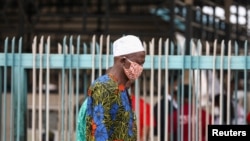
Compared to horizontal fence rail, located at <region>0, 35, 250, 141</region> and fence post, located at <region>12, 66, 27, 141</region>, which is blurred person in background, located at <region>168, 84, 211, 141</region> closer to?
horizontal fence rail, located at <region>0, 35, 250, 141</region>

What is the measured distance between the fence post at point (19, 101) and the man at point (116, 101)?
1806 mm

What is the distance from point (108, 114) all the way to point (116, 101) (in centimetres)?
10

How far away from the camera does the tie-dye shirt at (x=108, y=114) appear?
4117 millimetres

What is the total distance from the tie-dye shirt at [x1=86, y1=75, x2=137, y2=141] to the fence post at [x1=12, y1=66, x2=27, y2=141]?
1.83 m

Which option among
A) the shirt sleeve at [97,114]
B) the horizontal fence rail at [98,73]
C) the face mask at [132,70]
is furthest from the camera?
the horizontal fence rail at [98,73]

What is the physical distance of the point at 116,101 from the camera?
416 cm

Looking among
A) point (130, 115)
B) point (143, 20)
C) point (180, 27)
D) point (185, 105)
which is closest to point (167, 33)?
point (180, 27)

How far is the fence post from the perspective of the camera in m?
5.93

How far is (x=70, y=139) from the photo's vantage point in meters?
5.86

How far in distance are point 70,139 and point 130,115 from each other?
1741mm

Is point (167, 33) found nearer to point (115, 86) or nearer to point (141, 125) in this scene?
point (141, 125)

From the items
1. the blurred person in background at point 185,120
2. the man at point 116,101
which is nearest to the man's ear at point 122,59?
the man at point 116,101

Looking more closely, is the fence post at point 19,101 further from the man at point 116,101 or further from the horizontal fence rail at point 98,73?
the man at point 116,101

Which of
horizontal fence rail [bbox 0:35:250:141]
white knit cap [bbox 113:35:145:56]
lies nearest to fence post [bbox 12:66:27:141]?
horizontal fence rail [bbox 0:35:250:141]
